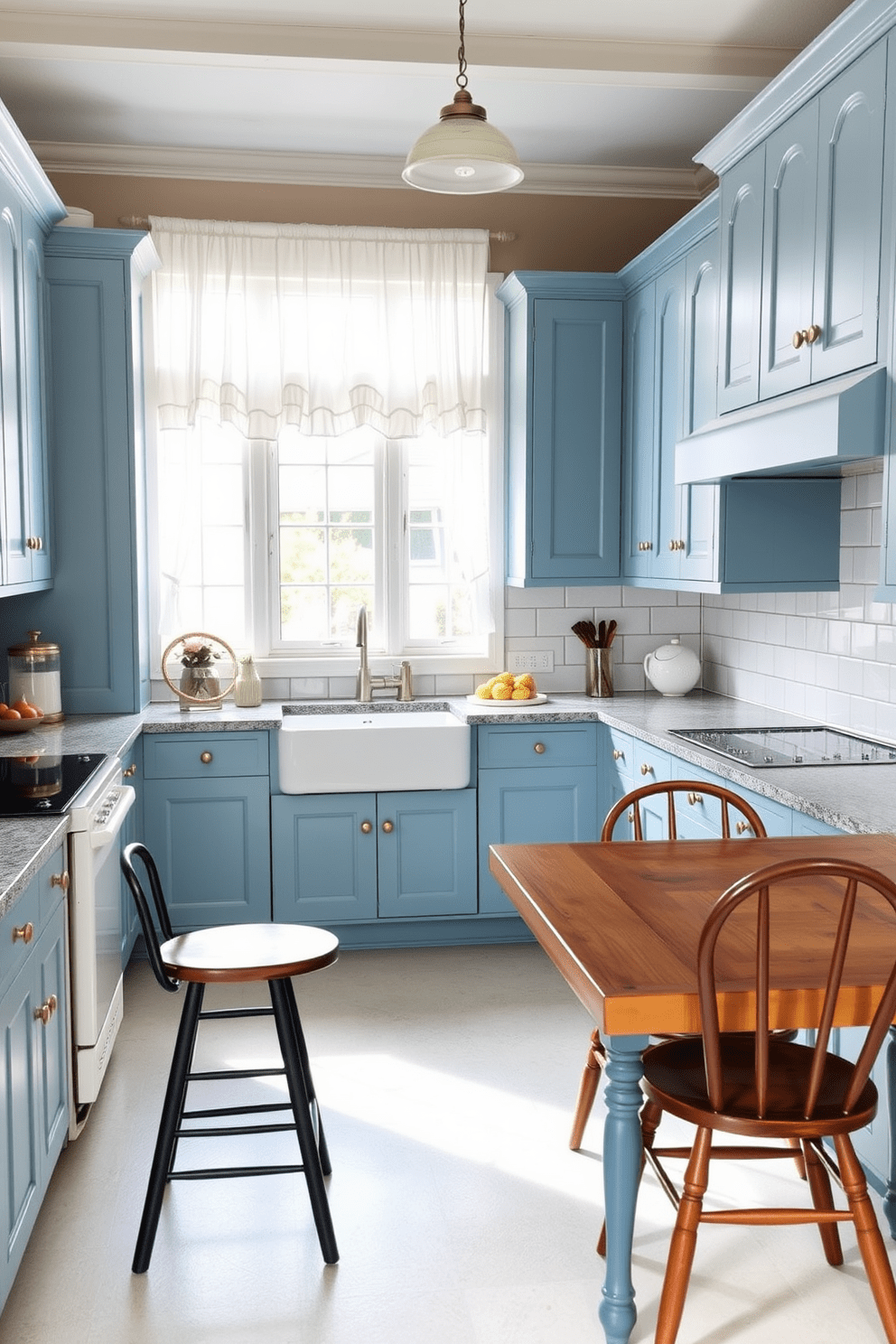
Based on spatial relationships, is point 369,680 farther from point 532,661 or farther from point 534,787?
point 534,787

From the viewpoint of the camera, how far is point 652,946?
6.30 ft

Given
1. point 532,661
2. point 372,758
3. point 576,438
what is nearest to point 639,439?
point 576,438

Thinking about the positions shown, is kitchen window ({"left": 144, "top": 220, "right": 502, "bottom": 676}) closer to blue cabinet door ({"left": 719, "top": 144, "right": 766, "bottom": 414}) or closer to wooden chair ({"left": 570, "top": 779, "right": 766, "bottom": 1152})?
blue cabinet door ({"left": 719, "top": 144, "right": 766, "bottom": 414})

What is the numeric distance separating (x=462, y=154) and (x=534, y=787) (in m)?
2.28

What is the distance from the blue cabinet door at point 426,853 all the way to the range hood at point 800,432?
1.50 m

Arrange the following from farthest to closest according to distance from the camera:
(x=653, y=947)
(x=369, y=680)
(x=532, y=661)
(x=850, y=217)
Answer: (x=532, y=661) < (x=369, y=680) < (x=850, y=217) < (x=653, y=947)

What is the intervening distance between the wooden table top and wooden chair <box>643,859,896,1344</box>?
2cm

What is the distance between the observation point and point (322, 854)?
14.1ft

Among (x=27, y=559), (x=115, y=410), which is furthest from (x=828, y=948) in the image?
(x=115, y=410)

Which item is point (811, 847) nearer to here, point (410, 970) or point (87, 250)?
point (410, 970)

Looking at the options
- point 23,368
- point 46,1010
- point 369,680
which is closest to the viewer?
point 46,1010

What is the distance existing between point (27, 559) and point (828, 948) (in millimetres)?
2771

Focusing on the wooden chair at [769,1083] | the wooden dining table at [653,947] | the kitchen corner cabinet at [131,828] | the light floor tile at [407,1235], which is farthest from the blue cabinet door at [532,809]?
the wooden chair at [769,1083]

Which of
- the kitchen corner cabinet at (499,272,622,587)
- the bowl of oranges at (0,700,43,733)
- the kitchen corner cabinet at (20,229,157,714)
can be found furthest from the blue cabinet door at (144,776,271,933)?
the kitchen corner cabinet at (499,272,622,587)
